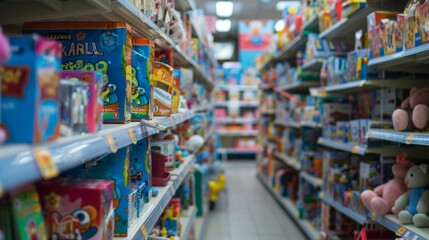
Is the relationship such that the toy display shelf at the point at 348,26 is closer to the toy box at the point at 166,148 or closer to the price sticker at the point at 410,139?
the price sticker at the point at 410,139

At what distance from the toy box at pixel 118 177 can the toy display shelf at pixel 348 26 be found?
2.09 m

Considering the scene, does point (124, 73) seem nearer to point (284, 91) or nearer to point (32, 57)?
point (32, 57)

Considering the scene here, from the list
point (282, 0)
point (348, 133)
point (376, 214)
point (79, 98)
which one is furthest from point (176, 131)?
point (282, 0)

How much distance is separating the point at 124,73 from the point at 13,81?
2.06 feet

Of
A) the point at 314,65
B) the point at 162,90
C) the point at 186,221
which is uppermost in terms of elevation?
the point at 314,65

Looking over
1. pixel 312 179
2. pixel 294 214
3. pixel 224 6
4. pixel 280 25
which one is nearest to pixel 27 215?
pixel 312 179

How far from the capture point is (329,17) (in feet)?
11.0

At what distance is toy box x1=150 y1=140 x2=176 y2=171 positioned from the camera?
7.88 ft

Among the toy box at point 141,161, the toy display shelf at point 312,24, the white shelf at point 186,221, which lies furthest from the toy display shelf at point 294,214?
the toy box at point 141,161

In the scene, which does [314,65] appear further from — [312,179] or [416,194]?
[416,194]

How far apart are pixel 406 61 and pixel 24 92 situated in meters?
2.11

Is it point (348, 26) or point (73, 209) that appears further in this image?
point (348, 26)

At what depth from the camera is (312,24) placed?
13.0ft

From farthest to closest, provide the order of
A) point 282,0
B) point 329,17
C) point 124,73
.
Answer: point 282,0
point 329,17
point 124,73
